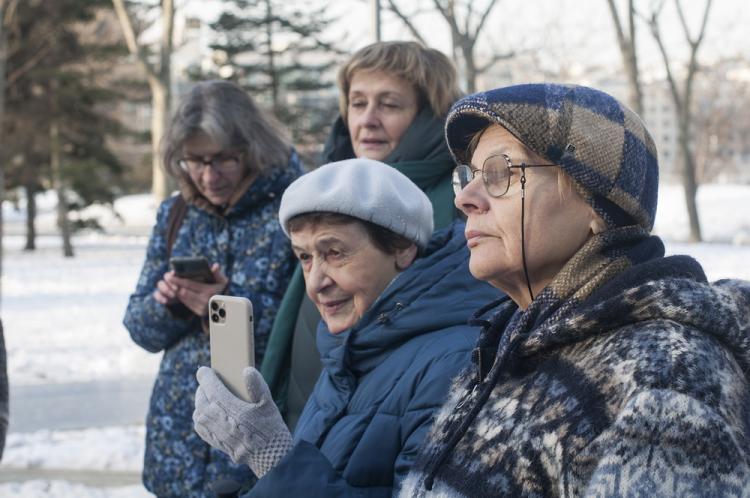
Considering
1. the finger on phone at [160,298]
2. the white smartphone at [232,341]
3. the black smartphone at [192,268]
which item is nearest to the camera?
the white smartphone at [232,341]

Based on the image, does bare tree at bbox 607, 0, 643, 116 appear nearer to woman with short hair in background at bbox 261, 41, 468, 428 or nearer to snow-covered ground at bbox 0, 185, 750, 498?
snow-covered ground at bbox 0, 185, 750, 498

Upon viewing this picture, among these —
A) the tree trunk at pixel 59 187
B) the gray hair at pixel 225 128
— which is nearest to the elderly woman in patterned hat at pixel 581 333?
the gray hair at pixel 225 128

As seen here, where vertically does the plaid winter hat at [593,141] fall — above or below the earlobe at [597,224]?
above

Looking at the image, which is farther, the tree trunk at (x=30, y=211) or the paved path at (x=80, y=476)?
the tree trunk at (x=30, y=211)

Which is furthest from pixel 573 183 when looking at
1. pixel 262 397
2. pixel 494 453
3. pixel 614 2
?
pixel 614 2

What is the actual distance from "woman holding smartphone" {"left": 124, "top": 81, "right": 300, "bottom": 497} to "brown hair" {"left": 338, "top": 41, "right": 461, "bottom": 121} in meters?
0.54

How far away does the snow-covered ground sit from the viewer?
6.59 metres

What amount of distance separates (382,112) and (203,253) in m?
0.88

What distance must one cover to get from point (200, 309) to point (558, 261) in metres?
2.08

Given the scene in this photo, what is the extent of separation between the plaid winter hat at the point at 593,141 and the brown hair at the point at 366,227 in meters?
0.86

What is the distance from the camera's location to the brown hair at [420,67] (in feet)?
11.6

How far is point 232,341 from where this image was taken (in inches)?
94.0

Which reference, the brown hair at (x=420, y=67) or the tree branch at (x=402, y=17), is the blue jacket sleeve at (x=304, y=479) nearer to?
the brown hair at (x=420, y=67)

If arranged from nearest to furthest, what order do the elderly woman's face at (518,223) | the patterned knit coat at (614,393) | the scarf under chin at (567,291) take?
the patterned knit coat at (614,393), the scarf under chin at (567,291), the elderly woman's face at (518,223)
